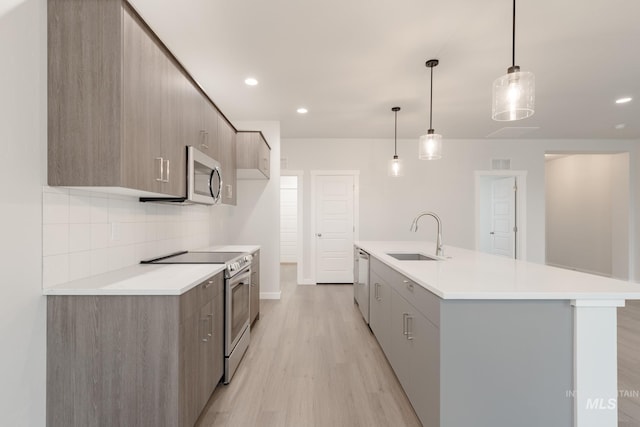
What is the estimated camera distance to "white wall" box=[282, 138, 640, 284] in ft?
18.7

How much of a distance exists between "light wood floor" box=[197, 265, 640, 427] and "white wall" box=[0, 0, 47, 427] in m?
0.94

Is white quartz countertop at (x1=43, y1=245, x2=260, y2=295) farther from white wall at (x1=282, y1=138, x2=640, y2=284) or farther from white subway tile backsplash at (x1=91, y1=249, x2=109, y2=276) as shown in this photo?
white wall at (x1=282, y1=138, x2=640, y2=284)

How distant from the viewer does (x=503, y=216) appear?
6.11m

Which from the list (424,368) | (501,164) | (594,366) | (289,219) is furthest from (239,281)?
(289,219)

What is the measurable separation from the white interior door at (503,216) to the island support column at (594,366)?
488 cm

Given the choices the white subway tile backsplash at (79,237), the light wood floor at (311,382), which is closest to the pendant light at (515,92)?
the light wood floor at (311,382)

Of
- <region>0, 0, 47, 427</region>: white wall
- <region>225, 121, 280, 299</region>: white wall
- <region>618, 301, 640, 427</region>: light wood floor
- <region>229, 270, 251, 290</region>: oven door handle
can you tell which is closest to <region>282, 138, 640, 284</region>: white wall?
<region>225, 121, 280, 299</region>: white wall

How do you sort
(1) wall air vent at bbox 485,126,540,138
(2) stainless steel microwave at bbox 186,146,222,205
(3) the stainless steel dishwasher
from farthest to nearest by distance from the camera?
(1) wall air vent at bbox 485,126,540,138, (3) the stainless steel dishwasher, (2) stainless steel microwave at bbox 186,146,222,205

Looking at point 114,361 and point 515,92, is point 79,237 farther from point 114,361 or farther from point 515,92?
point 515,92

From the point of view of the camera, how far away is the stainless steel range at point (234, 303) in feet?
7.37

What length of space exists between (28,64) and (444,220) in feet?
19.1

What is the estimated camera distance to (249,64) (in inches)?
114

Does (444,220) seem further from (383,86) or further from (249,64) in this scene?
(249,64)

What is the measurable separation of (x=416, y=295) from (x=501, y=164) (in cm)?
518
